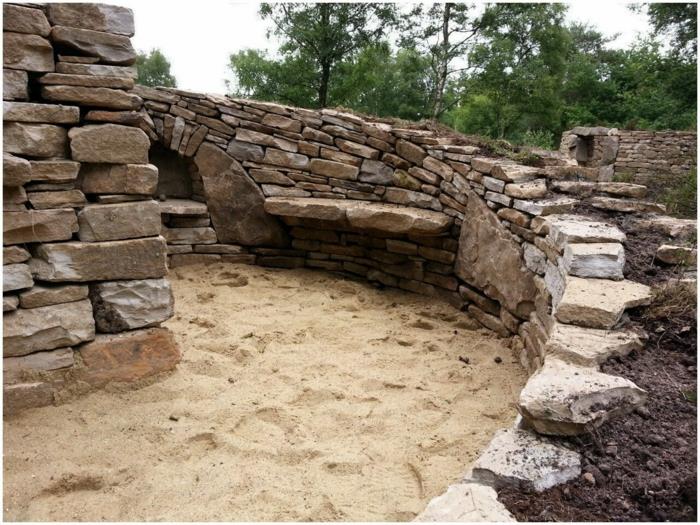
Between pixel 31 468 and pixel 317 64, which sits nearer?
pixel 31 468

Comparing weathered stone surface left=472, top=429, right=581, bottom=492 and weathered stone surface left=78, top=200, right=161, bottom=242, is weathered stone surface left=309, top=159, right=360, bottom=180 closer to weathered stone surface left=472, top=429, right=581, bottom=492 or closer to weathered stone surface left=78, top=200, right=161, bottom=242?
weathered stone surface left=78, top=200, right=161, bottom=242

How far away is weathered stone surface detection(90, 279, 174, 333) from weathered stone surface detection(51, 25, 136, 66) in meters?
1.21

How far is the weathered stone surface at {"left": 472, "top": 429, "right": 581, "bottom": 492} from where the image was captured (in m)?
1.60

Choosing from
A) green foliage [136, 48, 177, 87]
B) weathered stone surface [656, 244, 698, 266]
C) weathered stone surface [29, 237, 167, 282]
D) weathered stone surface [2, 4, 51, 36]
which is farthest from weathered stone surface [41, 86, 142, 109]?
green foliage [136, 48, 177, 87]

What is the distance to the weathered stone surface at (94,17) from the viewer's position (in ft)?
8.49

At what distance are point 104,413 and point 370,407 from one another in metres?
1.48

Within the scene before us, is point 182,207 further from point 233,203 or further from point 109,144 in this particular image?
point 109,144

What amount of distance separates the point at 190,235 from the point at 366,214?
1.89m

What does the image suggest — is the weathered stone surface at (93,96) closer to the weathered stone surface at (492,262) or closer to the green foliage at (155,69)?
the weathered stone surface at (492,262)

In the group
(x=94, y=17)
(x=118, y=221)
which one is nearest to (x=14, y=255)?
(x=118, y=221)

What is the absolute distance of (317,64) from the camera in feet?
37.0

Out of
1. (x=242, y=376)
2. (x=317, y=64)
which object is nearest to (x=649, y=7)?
(x=317, y=64)

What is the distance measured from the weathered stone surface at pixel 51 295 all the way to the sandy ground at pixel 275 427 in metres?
0.57

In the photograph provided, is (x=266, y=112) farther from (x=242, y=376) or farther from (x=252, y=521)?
(x=252, y=521)
